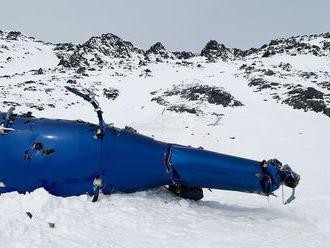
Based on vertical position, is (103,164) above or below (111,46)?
below

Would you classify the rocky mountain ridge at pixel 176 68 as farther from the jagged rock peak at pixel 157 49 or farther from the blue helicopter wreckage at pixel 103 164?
the blue helicopter wreckage at pixel 103 164

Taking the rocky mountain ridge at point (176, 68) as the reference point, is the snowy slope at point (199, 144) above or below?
below

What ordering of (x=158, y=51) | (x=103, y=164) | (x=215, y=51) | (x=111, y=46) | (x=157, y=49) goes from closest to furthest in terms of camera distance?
(x=103, y=164)
(x=111, y=46)
(x=215, y=51)
(x=158, y=51)
(x=157, y=49)

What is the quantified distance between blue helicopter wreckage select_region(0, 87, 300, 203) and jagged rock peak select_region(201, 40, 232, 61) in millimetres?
91840

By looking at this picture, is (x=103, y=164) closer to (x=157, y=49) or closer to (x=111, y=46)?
(x=111, y=46)

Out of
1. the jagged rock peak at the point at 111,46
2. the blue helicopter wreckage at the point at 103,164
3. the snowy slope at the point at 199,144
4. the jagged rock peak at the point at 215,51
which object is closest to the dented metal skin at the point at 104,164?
the blue helicopter wreckage at the point at 103,164

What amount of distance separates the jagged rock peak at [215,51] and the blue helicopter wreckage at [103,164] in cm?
9184

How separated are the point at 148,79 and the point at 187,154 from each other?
45.4 meters

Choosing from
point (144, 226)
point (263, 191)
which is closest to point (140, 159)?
point (144, 226)

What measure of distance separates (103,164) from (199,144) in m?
14.0

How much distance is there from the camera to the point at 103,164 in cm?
915

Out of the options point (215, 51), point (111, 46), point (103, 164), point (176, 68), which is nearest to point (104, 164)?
point (103, 164)

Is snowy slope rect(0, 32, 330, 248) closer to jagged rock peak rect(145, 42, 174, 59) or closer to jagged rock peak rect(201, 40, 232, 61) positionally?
jagged rock peak rect(201, 40, 232, 61)

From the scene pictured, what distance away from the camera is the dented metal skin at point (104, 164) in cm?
878
